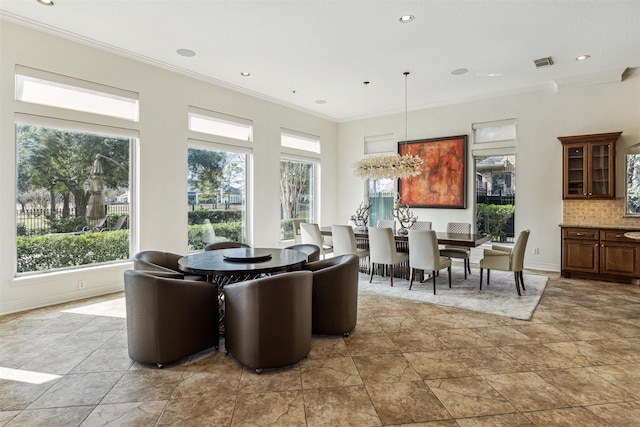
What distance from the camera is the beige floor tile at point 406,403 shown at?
208 cm

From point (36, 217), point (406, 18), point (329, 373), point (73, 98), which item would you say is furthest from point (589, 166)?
point (36, 217)

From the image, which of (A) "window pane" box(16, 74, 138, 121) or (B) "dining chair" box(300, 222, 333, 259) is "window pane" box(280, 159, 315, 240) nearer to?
(B) "dining chair" box(300, 222, 333, 259)

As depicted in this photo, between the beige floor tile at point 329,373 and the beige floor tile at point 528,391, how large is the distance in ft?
3.25

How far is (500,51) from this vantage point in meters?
4.83

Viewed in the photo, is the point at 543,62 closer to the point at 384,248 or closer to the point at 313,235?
the point at 384,248

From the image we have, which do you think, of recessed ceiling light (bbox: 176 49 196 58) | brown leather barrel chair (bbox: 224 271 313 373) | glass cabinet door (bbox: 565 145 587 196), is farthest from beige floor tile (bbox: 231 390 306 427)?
glass cabinet door (bbox: 565 145 587 196)

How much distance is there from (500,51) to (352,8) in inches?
96.6

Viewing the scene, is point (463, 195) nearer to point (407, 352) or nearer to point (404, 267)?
point (404, 267)

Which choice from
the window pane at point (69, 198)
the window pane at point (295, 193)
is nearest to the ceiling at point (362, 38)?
the window pane at point (69, 198)

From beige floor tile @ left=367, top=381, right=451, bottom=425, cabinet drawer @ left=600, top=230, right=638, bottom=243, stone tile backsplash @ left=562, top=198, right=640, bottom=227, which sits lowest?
beige floor tile @ left=367, top=381, right=451, bottom=425

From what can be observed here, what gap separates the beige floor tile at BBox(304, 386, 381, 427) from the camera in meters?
2.04

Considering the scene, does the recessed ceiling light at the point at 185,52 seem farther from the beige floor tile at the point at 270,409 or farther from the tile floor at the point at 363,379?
the beige floor tile at the point at 270,409

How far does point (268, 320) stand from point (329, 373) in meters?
0.62

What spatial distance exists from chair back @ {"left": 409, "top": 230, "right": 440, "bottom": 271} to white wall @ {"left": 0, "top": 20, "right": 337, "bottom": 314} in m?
3.23
